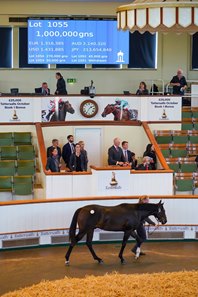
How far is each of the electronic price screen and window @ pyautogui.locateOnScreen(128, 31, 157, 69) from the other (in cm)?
79

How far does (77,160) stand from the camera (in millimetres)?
17656

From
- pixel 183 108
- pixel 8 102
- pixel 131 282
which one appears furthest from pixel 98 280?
pixel 183 108

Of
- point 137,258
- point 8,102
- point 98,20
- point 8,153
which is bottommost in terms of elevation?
point 137,258

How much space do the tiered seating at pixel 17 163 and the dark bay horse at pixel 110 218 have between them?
4686 millimetres

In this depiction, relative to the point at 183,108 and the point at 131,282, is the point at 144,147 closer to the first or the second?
the point at 183,108

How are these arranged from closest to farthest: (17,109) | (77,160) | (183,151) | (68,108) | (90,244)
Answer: (90,244) < (77,160) < (183,151) < (17,109) < (68,108)

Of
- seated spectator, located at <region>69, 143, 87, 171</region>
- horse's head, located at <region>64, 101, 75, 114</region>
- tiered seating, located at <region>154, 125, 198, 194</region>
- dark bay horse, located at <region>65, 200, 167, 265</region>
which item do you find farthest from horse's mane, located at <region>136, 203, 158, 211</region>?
horse's head, located at <region>64, 101, 75, 114</region>

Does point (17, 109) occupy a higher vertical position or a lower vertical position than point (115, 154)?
higher

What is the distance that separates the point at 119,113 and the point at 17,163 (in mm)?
3705

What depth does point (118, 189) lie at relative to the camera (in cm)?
1658

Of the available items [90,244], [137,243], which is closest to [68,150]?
[137,243]

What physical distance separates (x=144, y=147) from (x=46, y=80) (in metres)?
4.74

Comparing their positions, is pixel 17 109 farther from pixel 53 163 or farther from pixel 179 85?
pixel 179 85

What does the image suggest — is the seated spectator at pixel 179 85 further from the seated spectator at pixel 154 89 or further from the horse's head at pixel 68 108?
the horse's head at pixel 68 108
